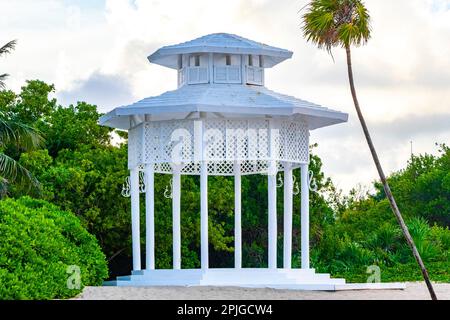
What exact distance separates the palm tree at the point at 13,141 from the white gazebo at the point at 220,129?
10.7ft

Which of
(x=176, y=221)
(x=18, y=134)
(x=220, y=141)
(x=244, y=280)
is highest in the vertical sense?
(x=18, y=134)

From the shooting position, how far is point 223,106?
1102 inches

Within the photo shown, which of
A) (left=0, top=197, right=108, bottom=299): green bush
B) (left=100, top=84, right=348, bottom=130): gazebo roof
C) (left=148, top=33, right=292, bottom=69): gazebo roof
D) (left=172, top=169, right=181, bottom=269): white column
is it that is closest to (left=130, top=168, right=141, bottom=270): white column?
(left=172, top=169, right=181, bottom=269): white column

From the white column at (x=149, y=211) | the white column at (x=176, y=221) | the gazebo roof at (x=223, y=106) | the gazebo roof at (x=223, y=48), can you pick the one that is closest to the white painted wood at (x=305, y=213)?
the gazebo roof at (x=223, y=106)

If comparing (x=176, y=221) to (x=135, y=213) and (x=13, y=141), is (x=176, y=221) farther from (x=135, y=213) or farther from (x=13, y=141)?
(x=13, y=141)

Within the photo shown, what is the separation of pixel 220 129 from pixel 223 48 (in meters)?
2.38

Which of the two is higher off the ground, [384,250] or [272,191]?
[272,191]

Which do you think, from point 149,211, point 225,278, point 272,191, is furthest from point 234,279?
point 149,211

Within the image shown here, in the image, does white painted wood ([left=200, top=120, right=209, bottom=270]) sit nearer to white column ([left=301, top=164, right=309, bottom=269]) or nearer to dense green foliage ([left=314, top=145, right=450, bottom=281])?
white column ([left=301, top=164, right=309, bottom=269])

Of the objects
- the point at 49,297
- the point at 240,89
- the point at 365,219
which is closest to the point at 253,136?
the point at 240,89

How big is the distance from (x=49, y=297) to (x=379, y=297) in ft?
25.3

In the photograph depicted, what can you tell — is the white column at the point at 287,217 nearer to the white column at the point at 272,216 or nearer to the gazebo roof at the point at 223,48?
the white column at the point at 272,216

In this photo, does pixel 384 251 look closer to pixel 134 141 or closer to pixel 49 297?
pixel 134 141

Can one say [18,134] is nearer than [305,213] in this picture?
No
